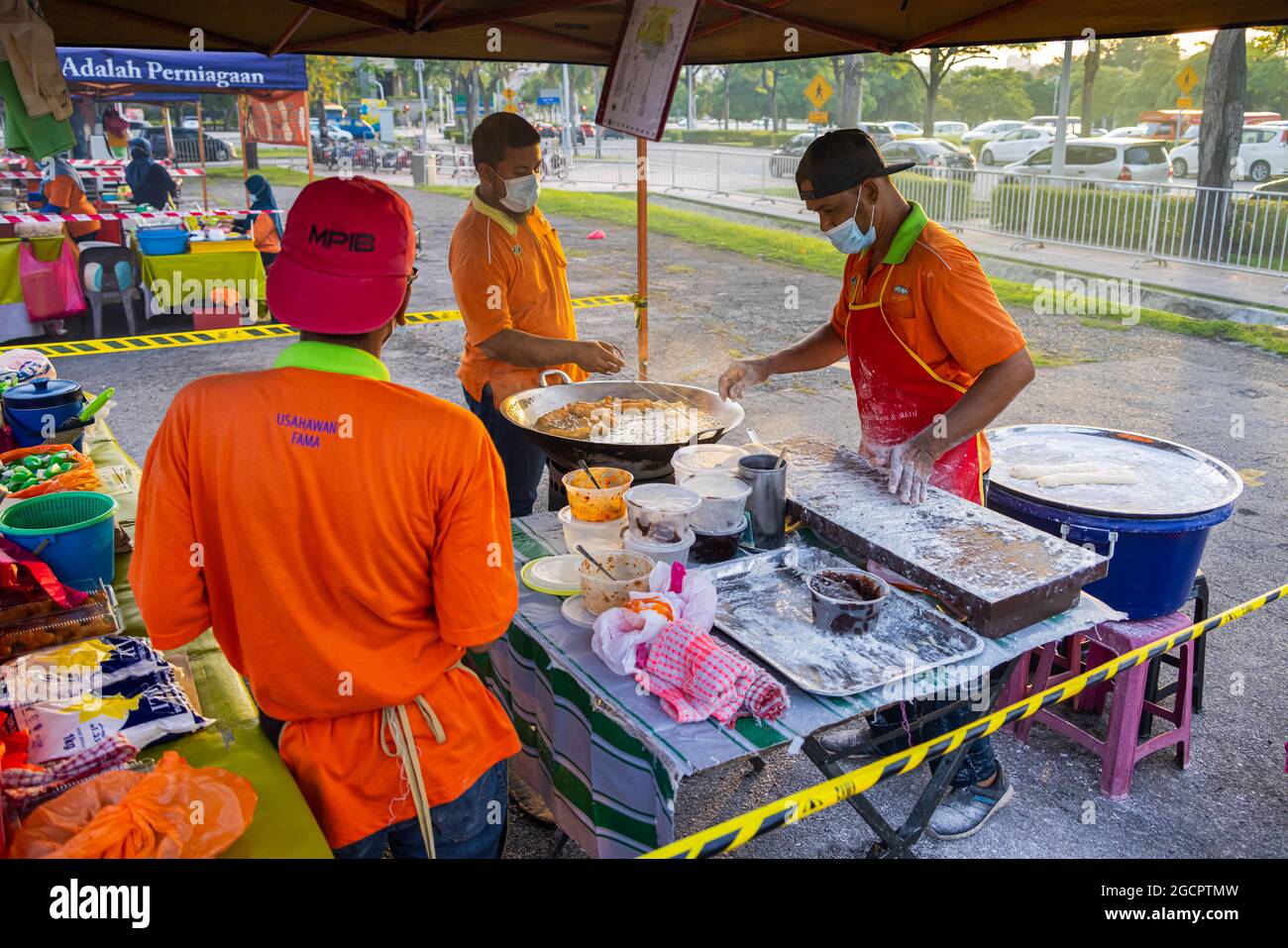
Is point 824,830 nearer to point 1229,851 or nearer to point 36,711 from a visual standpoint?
point 1229,851

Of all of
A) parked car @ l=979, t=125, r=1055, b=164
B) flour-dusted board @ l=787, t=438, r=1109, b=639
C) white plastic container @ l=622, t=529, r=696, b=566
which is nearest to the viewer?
flour-dusted board @ l=787, t=438, r=1109, b=639

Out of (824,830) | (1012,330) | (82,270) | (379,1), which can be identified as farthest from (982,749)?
(82,270)

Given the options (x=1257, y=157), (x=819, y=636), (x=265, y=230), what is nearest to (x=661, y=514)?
(x=819, y=636)

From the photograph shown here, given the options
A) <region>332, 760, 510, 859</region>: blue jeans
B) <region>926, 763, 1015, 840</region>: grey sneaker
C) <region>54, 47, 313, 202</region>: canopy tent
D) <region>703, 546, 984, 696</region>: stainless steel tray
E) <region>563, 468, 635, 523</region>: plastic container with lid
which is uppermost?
<region>54, 47, 313, 202</region>: canopy tent

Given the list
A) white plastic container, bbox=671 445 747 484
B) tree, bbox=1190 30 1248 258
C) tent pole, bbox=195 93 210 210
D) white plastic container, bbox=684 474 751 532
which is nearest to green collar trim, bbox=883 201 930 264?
white plastic container, bbox=671 445 747 484

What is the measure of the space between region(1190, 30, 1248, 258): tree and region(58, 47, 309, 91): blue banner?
12.6m

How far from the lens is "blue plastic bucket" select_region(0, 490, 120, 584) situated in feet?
9.09

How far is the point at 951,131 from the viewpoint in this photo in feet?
139

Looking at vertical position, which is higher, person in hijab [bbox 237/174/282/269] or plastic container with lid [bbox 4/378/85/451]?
person in hijab [bbox 237/174/282/269]

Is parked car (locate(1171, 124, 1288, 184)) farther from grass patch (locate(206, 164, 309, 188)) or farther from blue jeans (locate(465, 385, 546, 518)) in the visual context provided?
blue jeans (locate(465, 385, 546, 518))

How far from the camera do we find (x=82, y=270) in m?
10.4

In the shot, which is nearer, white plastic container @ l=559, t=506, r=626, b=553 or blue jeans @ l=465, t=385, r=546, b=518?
white plastic container @ l=559, t=506, r=626, b=553

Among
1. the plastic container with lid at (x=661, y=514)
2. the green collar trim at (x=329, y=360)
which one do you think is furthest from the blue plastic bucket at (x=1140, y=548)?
the green collar trim at (x=329, y=360)

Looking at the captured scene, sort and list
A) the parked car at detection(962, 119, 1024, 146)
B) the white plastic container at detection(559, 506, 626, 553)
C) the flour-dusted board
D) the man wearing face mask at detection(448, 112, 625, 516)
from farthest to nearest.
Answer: the parked car at detection(962, 119, 1024, 146) < the man wearing face mask at detection(448, 112, 625, 516) < the white plastic container at detection(559, 506, 626, 553) < the flour-dusted board
